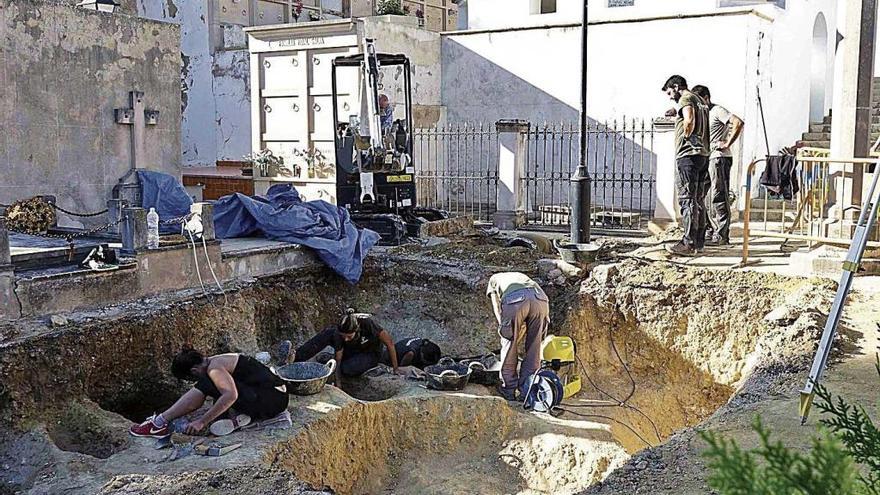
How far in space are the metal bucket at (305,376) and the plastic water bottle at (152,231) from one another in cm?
194

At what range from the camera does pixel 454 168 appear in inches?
704

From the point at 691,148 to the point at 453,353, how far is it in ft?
13.0

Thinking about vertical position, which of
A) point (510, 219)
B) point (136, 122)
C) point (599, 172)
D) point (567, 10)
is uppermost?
point (567, 10)

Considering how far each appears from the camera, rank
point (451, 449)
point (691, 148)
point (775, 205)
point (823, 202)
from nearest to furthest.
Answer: point (451, 449) < point (823, 202) < point (691, 148) < point (775, 205)

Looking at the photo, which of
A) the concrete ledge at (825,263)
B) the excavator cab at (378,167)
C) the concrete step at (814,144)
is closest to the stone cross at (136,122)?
the excavator cab at (378,167)

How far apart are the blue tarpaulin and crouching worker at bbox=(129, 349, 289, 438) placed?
3618 millimetres

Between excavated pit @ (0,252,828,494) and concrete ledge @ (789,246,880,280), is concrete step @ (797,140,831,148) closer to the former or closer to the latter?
concrete ledge @ (789,246,880,280)

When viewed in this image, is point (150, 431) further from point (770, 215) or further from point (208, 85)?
point (208, 85)

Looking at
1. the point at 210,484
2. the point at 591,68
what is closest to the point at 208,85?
the point at 591,68

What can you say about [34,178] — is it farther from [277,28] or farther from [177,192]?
[277,28]

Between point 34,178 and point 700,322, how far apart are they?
9270 mm

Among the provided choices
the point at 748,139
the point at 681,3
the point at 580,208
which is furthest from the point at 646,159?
the point at 580,208

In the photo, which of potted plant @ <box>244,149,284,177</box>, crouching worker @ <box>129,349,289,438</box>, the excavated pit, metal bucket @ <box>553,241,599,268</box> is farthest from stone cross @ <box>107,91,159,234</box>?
metal bucket @ <box>553,241,599,268</box>

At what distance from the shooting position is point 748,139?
15.3 meters
